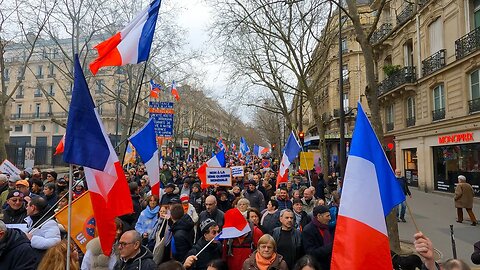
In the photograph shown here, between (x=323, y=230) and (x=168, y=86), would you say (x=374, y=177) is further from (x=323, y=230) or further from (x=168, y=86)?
(x=168, y=86)

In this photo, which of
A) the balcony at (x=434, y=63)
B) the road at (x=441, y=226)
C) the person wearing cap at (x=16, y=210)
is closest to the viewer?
the person wearing cap at (x=16, y=210)

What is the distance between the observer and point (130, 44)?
219 inches

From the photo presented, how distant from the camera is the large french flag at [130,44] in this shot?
5.24 metres

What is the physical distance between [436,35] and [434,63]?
5.20 ft

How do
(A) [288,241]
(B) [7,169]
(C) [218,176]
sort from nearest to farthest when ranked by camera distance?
(A) [288,241]
(C) [218,176]
(B) [7,169]

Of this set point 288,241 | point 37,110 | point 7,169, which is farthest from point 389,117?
point 37,110

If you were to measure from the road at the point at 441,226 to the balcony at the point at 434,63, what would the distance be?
7395mm

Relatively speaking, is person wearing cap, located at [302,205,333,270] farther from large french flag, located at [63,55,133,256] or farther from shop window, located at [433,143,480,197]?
shop window, located at [433,143,480,197]

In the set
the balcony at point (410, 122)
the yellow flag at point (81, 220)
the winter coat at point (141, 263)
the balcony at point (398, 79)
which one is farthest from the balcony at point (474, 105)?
the yellow flag at point (81, 220)

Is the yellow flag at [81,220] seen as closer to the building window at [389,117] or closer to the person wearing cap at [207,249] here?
the person wearing cap at [207,249]

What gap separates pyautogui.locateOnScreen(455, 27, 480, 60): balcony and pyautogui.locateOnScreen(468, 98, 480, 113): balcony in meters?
2.25

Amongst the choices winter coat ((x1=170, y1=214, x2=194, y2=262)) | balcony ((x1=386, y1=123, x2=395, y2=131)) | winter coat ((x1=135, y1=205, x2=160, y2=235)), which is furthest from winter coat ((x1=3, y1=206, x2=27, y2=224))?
balcony ((x1=386, y1=123, x2=395, y2=131))

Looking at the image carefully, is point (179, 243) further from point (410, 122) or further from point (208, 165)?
point (410, 122)

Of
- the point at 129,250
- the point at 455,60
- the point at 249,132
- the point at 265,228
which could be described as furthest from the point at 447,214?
the point at 249,132
